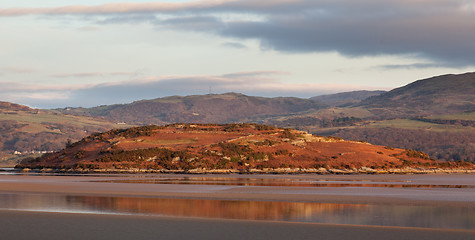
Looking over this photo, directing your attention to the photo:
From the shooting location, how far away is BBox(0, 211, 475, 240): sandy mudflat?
917 inches

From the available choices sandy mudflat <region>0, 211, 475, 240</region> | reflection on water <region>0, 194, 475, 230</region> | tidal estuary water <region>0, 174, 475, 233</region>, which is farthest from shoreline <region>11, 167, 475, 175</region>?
sandy mudflat <region>0, 211, 475, 240</region>

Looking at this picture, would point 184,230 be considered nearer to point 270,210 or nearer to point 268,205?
point 270,210

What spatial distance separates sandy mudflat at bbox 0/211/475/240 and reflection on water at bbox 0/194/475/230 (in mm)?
2201

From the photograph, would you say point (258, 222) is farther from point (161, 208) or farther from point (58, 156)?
point (58, 156)

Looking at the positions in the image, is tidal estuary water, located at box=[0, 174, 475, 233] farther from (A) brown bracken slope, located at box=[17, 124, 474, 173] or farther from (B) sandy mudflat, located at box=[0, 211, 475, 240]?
(A) brown bracken slope, located at box=[17, 124, 474, 173]

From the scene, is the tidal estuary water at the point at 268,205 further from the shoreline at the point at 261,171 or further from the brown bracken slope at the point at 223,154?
the brown bracken slope at the point at 223,154

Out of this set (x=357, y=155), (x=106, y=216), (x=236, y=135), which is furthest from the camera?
(x=236, y=135)

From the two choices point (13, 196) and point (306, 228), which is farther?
point (13, 196)

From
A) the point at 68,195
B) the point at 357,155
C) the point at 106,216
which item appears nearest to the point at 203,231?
the point at 106,216

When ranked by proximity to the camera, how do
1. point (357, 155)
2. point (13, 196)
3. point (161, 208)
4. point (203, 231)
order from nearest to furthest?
1. point (203, 231)
2. point (161, 208)
3. point (13, 196)
4. point (357, 155)

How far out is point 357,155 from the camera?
354 ft

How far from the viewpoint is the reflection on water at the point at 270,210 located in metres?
28.5

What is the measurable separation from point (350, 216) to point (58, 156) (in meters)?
91.8

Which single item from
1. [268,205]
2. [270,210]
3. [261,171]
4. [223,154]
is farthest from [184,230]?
[223,154]
